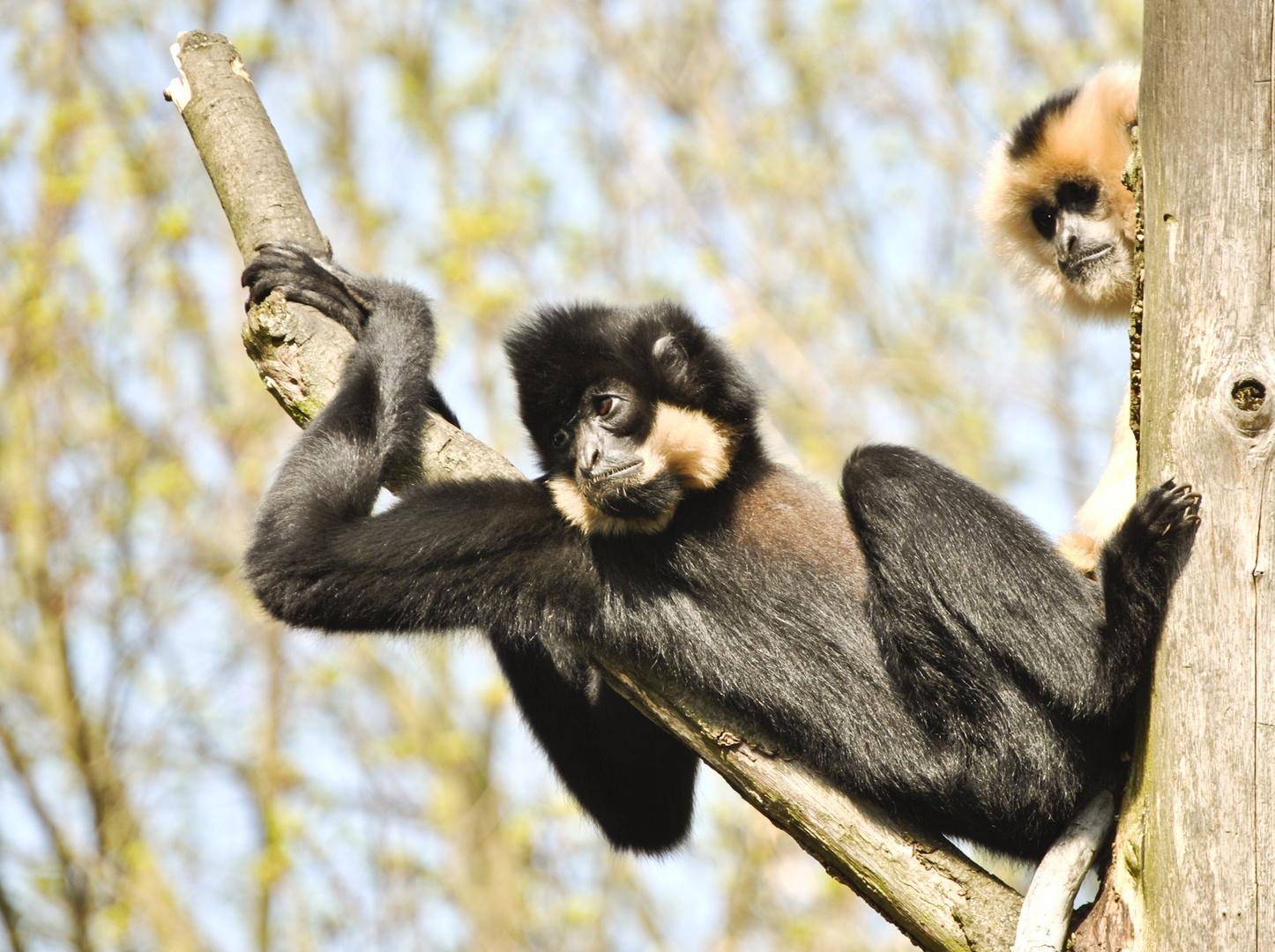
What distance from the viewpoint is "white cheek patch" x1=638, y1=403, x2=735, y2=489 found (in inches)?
207

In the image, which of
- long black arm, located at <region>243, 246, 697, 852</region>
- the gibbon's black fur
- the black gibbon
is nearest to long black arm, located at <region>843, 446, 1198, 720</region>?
the gibbon's black fur

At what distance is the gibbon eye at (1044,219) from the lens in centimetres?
791

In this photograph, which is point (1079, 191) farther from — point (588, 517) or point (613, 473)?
point (588, 517)

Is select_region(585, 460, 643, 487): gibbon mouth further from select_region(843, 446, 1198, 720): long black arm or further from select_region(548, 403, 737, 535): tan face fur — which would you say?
select_region(843, 446, 1198, 720): long black arm

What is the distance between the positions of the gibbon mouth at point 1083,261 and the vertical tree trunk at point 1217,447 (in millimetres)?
3510

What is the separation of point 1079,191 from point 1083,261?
1.76 feet

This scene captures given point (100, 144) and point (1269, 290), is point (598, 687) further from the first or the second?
point (100, 144)

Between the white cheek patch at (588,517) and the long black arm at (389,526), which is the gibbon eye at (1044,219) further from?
the long black arm at (389,526)

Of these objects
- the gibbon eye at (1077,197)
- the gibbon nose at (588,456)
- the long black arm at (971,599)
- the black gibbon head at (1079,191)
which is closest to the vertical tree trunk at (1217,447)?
the long black arm at (971,599)

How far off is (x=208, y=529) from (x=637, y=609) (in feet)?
35.7

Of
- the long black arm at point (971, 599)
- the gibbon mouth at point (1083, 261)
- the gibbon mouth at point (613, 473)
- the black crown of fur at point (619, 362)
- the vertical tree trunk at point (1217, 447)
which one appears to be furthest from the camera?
the gibbon mouth at point (1083, 261)

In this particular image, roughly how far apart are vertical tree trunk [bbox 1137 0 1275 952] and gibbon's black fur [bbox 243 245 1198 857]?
22.6 inches

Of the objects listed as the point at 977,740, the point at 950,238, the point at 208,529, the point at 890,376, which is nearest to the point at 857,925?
the point at 890,376

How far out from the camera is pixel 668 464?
5262 mm
